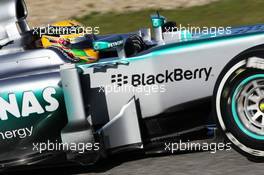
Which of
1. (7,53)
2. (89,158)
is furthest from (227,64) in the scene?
(7,53)

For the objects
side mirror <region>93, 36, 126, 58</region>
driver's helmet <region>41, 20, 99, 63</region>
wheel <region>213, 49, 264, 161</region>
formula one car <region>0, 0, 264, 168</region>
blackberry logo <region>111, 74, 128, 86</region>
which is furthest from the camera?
driver's helmet <region>41, 20, 99, 63</region>

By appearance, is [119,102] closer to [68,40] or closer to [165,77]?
[165,77]

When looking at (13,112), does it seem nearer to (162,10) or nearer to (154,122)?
(154,122)

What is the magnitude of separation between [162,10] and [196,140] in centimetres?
783

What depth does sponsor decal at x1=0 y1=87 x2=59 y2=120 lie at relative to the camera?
4.43 metres

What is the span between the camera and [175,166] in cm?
433

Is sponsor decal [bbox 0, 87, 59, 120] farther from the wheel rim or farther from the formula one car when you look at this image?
the wheel rim

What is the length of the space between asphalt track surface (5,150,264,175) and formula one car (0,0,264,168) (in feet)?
0.47

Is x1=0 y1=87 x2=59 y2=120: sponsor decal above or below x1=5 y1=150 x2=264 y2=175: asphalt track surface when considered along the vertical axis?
above

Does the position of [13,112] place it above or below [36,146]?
above

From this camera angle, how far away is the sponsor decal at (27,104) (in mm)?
4426

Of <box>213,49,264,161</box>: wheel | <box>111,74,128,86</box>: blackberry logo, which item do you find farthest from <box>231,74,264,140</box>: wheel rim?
<box>111,74,128,86</box>: blackberry logo

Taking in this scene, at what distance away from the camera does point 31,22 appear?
12.9 metres

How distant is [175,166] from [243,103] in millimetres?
678
